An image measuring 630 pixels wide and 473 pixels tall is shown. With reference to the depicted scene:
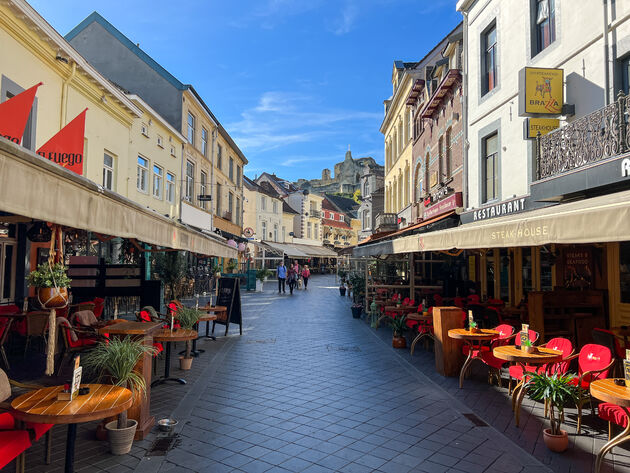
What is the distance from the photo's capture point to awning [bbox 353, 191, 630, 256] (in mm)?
3777

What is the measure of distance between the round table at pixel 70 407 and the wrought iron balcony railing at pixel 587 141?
772 centimetres

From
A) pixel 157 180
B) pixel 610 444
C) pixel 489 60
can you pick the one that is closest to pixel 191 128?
pixel 157 180

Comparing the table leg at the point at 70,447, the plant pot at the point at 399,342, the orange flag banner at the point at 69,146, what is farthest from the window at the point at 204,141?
the table leg at the point at 70,447

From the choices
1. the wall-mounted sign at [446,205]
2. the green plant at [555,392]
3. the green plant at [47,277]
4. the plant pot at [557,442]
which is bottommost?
the plant pot at [557,442]

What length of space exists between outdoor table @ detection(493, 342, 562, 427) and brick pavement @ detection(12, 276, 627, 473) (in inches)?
10.5

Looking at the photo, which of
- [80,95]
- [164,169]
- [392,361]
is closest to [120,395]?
[392,361]

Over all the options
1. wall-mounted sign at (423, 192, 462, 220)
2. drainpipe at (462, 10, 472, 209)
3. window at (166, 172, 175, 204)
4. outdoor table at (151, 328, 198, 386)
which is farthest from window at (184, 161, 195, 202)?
outdoor table at (151, 328, 198, 386)

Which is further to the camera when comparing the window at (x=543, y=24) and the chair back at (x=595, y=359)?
the window at (x=543, y=24)

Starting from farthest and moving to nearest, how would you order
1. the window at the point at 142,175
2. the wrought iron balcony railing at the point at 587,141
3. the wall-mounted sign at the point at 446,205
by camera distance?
the window at the point at 142,175
the wall-mounted sign at the point at 446,205
the wrought iron balcony railing at the point at 587,141

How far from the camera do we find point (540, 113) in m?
9.52

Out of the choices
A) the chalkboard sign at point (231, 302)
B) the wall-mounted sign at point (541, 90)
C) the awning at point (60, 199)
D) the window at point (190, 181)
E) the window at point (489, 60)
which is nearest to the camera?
the awning at point (60, 199)

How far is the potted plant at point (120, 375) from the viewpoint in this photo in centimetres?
426

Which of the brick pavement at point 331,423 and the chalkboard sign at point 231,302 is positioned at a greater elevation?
the chalkboard sign at point 231,302

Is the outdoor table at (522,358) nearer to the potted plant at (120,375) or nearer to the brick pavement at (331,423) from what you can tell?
the brick pavement at (331,423)
